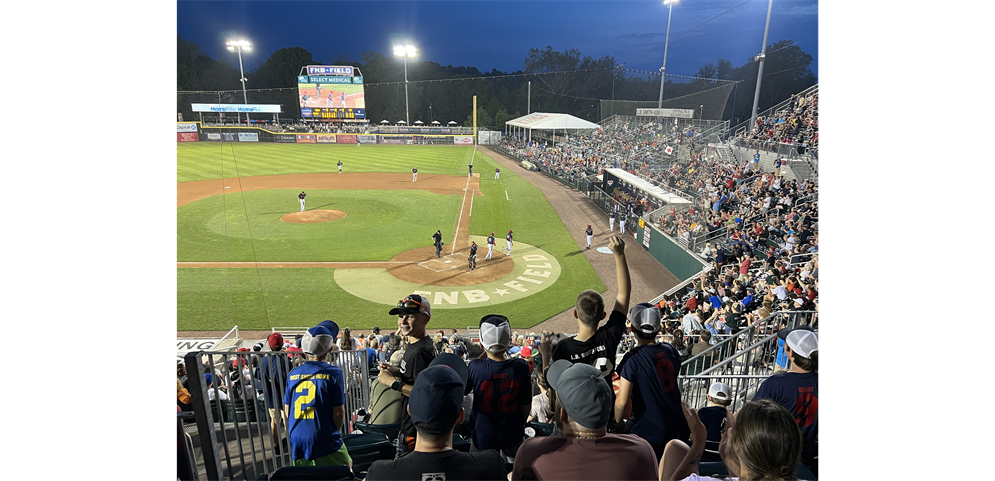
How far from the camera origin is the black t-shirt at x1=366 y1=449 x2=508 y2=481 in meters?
2.03

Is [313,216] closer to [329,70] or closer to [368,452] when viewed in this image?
[368,452]

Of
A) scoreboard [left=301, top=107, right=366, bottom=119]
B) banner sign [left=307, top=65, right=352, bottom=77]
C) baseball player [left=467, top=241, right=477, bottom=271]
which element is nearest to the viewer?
baseball player [left=467, top=241, right=477, bottom=271]

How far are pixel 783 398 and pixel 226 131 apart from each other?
5806 centimetres

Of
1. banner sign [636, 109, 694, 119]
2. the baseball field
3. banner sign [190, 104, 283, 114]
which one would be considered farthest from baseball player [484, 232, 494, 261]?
banner sign [190, 104, 283, 114]

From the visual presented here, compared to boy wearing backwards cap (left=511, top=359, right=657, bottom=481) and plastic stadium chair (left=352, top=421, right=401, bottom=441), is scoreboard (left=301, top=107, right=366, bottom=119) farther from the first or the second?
boy wearing backwards cap (left=511, top=359, right=657, bottom=481)

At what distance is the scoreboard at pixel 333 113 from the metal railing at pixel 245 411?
49839 mm

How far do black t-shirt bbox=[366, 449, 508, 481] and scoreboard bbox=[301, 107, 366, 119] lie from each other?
183 ft

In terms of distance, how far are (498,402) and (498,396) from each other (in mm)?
42

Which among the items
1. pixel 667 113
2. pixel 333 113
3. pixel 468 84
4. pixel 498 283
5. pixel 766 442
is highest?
pixel 468 84

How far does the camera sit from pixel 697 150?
28.7 metres

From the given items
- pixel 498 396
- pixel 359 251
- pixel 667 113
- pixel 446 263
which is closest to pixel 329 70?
pixel 667 113

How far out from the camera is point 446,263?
67.1 feet
